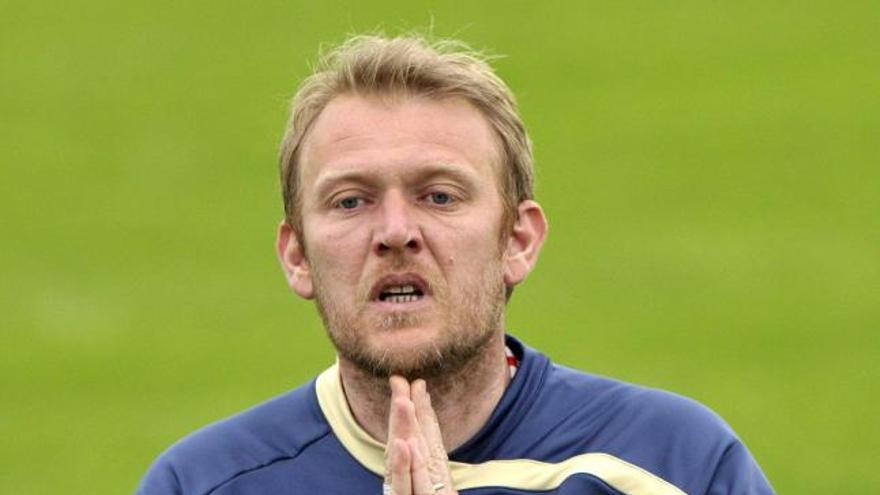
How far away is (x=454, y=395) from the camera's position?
Answer: 21.1 feet

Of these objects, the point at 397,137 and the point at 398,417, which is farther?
the point at 397,137

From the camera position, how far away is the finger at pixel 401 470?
5.98 meters

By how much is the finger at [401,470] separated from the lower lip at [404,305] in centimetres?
39

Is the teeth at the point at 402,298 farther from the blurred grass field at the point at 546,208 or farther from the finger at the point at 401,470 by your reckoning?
the blurred grass field at the point at 546,208

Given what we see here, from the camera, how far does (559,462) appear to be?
6.39m

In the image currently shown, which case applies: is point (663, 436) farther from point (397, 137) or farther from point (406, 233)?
point (397, 137)

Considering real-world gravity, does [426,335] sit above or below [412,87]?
below

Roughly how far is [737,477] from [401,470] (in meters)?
0.86

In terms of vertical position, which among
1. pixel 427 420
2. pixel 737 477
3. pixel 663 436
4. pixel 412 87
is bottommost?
pixel 737 477

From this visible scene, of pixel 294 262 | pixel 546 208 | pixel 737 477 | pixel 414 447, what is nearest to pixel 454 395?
pixel 414 447

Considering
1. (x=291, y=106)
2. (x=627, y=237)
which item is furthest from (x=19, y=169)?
(x=291, y=106)

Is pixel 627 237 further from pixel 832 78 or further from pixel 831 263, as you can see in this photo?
pixel 832 78

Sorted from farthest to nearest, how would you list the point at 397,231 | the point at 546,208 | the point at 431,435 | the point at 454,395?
1. the point at 546,208
2. the point at 454,395
3. the point at 397,231
4. the point at 431,435

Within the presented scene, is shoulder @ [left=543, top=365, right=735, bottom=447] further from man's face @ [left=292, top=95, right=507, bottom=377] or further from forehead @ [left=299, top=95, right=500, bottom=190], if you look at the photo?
forehead @ [left=299, top=95, right=500, bottom=190]
